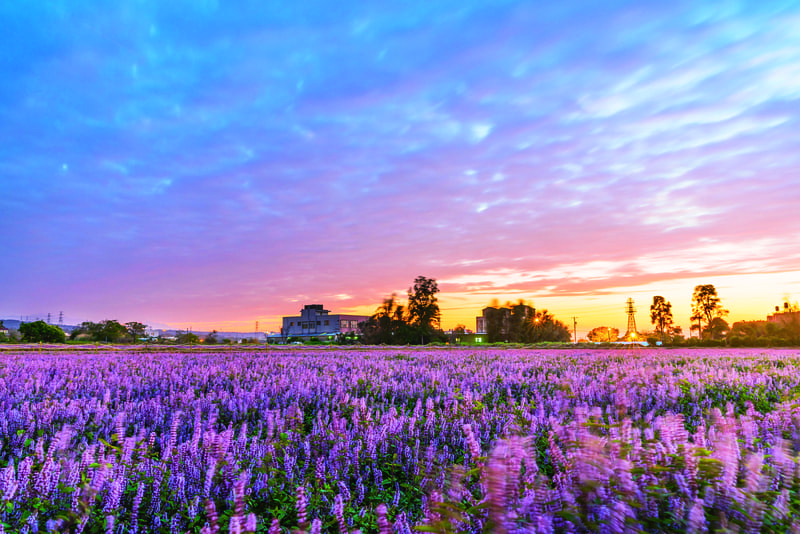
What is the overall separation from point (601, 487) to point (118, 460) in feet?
12.0

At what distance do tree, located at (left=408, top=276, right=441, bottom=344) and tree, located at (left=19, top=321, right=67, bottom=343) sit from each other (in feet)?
181

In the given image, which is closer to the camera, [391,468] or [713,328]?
[391,468]

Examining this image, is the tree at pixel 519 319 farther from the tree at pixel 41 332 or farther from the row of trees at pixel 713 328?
the tree at pixel 41 332

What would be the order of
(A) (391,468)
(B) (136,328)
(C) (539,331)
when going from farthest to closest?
(C) (539,331) < (B) (136,328) < (A) (391,468)

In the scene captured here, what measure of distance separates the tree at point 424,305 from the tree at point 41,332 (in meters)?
55.2

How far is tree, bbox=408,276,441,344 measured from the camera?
9069cm

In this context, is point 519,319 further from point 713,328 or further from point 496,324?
point 713,328

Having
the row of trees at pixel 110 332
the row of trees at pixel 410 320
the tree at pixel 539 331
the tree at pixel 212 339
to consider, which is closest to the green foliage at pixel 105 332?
the row of trees at pixel 110 332

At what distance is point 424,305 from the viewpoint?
3610 inches

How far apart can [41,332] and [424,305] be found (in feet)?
197

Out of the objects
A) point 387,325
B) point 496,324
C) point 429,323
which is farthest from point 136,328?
point 496,324

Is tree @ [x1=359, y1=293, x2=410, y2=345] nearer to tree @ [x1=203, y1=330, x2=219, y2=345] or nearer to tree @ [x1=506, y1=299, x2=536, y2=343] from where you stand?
tree @ [x1=506, y1=299, x2=536, y2=343]

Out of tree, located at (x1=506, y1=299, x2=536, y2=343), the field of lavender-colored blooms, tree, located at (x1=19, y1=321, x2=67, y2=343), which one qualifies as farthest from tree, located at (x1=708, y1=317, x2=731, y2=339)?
tree, located at (x1=19, y1=321, x2=67, y2=343)

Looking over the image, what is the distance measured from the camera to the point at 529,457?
7.36 feet
